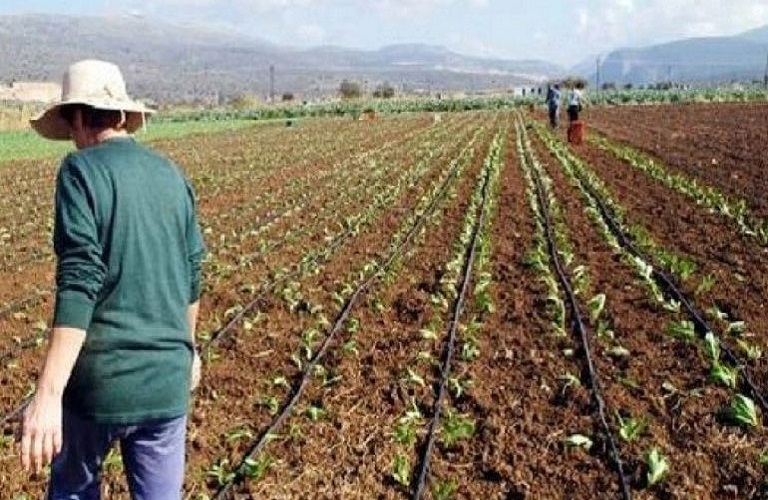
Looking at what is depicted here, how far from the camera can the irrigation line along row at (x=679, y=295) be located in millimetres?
6867

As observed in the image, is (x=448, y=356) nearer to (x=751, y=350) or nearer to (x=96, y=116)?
(x=751, y=350)

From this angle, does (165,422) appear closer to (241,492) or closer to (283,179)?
(241,492)

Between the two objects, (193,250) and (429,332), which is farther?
(429,332)

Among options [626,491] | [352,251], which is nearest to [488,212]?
[352,251]

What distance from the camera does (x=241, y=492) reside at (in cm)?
557

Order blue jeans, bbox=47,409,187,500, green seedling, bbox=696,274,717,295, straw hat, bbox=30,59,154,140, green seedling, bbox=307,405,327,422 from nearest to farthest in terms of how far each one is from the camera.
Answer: straw hat, bbox=30,59,154,140 < blue jeans, bbox=47,409,187,500 < green seedling, bbox=307,405,327,422 < green seedling, bbox=696,274,717,295

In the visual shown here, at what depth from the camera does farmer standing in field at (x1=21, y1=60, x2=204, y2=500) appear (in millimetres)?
2934

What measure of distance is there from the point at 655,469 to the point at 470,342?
2638mm

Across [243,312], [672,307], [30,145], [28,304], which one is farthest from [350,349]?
[30,145]

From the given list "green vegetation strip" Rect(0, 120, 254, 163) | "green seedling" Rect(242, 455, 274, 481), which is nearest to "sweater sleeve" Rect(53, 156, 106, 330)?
"green seedling" Rect(242, 455, 274, 481)

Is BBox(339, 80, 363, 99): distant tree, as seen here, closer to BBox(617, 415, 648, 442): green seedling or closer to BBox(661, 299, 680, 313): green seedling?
BBox(661, 299, 680, 313): green seedling

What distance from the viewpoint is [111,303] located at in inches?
121

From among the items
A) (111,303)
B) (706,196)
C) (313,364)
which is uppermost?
(111,303)

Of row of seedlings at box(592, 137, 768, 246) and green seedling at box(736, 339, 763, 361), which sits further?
row of seedlings at box(592, 137, 768, 246)
